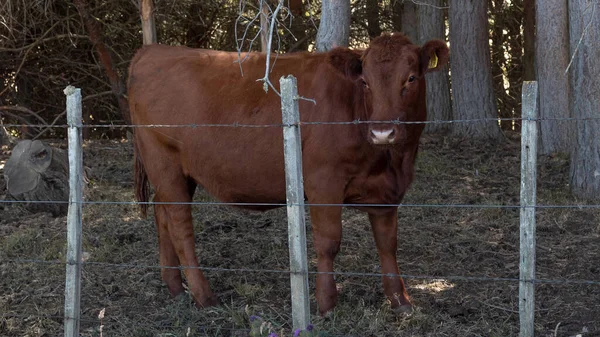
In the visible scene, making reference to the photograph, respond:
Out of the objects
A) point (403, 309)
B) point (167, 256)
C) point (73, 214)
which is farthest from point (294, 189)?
point (167, 256)

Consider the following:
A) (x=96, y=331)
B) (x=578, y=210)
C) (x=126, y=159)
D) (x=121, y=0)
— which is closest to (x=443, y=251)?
(x=578, y=210)

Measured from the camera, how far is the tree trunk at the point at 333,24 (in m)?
7.20

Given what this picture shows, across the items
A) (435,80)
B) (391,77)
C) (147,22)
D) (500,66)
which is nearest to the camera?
(391,77)

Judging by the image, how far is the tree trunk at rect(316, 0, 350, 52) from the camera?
7199mm

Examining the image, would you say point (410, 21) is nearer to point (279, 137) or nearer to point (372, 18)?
point (372, 18)

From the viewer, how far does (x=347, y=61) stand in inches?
217

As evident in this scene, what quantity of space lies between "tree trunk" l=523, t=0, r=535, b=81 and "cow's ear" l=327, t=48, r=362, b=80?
394 inches

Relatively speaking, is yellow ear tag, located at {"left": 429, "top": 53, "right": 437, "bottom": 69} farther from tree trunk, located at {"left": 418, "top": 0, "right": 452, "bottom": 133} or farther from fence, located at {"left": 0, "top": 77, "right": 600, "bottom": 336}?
tree trunk, located at {"left": 418, "top": 0, "right": 452, "bottom": 133}

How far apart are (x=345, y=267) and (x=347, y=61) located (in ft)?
6.05

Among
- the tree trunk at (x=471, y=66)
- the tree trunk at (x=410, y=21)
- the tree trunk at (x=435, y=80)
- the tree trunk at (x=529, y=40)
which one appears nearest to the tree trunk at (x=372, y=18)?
the tree trunk at (x=410, y=21)

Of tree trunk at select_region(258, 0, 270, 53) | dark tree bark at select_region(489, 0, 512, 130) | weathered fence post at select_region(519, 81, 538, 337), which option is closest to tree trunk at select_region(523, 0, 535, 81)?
dark tree bark at select_region(489, 0, 512, 130)

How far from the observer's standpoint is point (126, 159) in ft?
36.2

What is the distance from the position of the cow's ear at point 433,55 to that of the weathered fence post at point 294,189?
141 cm

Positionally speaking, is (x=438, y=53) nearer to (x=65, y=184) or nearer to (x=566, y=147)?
(x=65, y=184)
